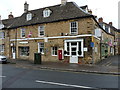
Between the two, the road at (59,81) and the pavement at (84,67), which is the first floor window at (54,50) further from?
the road at (59,81)

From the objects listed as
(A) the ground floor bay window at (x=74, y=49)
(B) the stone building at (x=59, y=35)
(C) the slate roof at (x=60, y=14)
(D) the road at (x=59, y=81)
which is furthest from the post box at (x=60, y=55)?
(D) the road at (x=59, y=81)

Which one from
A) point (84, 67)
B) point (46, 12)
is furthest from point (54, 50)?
point (84, 67)

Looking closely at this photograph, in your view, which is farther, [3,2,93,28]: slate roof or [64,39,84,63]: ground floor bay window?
[3,2,93,28]: slate roof

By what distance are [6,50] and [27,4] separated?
425 inches

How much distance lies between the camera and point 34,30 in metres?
20.7

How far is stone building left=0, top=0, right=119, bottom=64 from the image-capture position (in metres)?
16.3

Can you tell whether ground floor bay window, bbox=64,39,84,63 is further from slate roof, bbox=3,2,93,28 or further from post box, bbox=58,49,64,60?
slate roof, bbox=3,2,93,28

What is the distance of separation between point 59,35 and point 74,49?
3127 mm

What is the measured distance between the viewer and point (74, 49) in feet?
56.6

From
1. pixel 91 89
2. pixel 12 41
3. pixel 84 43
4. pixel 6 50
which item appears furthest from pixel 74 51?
pixel 6 50

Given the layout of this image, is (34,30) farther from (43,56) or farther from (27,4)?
(27,4)

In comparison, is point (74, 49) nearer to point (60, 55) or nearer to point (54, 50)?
point (60, 55)

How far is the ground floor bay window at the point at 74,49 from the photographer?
1653cm

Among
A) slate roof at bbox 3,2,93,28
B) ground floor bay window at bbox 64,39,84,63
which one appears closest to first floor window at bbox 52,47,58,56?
ground floor bay window at bbox 64,39,84,63
